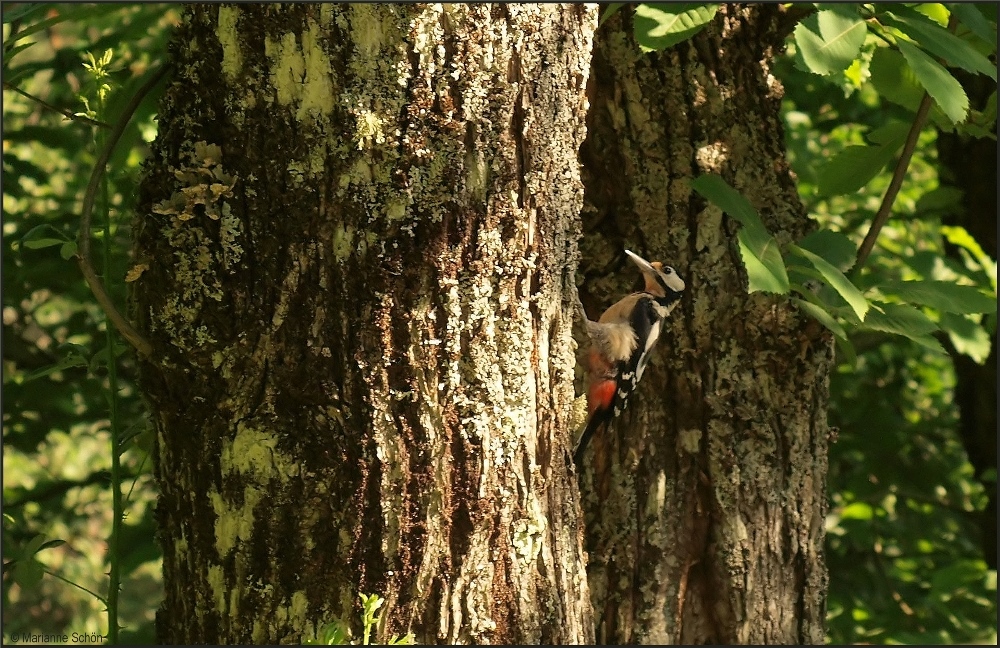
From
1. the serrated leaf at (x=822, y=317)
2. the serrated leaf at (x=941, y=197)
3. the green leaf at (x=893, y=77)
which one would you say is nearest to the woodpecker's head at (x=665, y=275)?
the serrated leaf at (x=822, y=317)

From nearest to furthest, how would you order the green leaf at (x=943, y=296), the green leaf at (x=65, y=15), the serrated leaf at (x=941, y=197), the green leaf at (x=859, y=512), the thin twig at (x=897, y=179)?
1. the green leaf at (x=65, y=15)
2. the green leaf at (x=943, y=296)
3. the thin twig at (x=897, y=179)
4. the serrated leaf at (x=941, y=197)
5. the green leaf at (x=859, y=512)

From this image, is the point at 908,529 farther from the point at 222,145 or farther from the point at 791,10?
the point at 222,145

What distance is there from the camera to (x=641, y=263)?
246 cm

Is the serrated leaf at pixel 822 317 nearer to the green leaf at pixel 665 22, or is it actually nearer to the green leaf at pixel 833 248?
the green leaf at pixel 833 248

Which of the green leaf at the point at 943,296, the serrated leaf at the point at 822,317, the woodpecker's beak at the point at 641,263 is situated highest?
the woodpecker's beak at the point at 641,263

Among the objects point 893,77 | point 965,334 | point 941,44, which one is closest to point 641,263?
point 893,77

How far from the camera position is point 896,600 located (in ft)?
13.0

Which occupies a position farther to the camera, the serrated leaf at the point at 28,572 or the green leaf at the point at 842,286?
the green leaf at the point at 842,286

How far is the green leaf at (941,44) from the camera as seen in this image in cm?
185

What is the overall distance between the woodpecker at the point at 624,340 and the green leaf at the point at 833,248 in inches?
15.3

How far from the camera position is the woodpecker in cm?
248

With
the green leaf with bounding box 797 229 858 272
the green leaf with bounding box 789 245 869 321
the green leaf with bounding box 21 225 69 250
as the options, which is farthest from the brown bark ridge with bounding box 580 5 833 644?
the green leaf with bounding box 21 225 69 250

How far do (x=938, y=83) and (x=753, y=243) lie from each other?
1.58 ft

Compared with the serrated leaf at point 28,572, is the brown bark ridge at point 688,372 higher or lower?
higher
